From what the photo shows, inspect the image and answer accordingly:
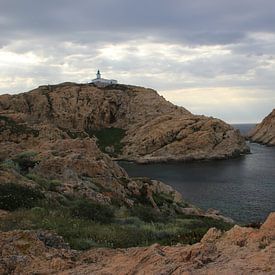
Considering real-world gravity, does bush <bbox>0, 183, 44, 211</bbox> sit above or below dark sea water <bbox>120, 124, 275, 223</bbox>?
above

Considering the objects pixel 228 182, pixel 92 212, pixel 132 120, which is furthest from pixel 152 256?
pixel 132 120

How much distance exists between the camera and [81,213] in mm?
16578

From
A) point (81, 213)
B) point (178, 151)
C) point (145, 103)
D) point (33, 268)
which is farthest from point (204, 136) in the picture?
point (33, 268)

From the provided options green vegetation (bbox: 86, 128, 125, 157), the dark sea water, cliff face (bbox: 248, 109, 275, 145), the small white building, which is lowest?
the dark sea water

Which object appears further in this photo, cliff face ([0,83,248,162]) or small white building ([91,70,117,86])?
small white building ([91,70,117,86])

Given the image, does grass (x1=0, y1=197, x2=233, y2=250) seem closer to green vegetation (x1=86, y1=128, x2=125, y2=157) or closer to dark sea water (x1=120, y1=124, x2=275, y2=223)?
dark sea water (x1=120, y1=124, x2=275, y2=223)

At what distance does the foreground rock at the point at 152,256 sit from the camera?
23.7 feet

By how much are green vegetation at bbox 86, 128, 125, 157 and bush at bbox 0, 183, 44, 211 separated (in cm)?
10290

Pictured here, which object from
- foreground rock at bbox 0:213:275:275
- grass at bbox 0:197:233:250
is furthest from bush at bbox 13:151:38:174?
foreground rock at bbox 0:213:275:275

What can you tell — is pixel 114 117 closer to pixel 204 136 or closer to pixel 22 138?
pixel 204 136

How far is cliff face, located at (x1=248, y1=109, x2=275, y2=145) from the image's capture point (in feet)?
520

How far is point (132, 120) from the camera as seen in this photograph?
141750 millimetres

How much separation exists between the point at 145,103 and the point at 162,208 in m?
119

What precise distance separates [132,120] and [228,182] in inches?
2822
